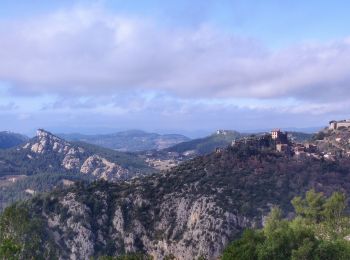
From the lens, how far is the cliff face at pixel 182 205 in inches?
5217

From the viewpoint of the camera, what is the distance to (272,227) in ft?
298

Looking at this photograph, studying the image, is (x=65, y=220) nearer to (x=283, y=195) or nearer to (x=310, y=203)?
(x=283, y=195)

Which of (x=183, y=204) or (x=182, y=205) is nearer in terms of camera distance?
(x=182, y=205)

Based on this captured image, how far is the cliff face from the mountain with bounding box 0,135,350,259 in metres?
0.29

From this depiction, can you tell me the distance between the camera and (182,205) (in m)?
144

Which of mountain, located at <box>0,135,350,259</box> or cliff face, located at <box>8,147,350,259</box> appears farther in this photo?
cliff face, located at <box>8,147,350,259</box>

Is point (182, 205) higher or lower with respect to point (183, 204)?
lower

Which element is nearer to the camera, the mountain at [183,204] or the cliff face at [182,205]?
the mountain at [183,204]

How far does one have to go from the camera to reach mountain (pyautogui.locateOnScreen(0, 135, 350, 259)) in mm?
132250

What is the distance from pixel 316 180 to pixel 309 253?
95556mm

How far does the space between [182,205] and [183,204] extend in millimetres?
497

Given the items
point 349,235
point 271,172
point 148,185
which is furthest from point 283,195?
point 349,235

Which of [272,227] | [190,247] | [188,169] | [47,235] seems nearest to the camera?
[272,227]

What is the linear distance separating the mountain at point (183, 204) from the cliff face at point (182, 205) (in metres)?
0.29
